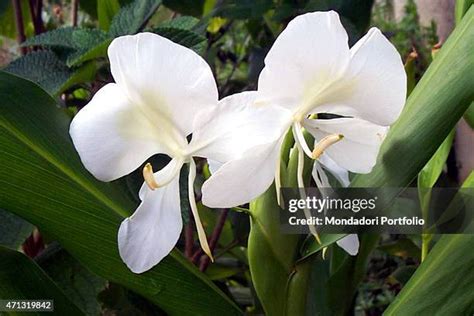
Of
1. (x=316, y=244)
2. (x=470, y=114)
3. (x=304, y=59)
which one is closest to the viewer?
(x=304, y=59)

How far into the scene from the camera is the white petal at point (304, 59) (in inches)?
11.4

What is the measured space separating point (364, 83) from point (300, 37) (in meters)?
0.05

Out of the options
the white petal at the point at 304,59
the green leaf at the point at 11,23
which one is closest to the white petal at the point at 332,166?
the white petal at the point at 304,59

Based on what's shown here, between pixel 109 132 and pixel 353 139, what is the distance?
0.48 ft

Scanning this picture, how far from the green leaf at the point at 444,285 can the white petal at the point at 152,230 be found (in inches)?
7.1

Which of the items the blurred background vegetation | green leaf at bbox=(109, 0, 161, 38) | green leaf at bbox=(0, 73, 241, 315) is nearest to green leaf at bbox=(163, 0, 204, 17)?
the blurred background vegetation

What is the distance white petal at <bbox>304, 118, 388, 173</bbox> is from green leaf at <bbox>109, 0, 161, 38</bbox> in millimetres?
194

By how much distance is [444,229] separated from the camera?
0.51 metres

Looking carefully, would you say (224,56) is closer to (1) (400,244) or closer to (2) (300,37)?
(1) (400,244)

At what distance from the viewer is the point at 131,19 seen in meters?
0.48

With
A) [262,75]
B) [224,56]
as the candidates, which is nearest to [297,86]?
[262,75]

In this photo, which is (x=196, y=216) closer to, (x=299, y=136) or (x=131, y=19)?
(x=299, y=136)

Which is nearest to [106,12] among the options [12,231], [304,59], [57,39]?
[57,39]

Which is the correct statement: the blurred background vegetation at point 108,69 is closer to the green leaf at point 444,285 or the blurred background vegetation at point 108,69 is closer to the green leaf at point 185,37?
the green leaf at point 185,37
